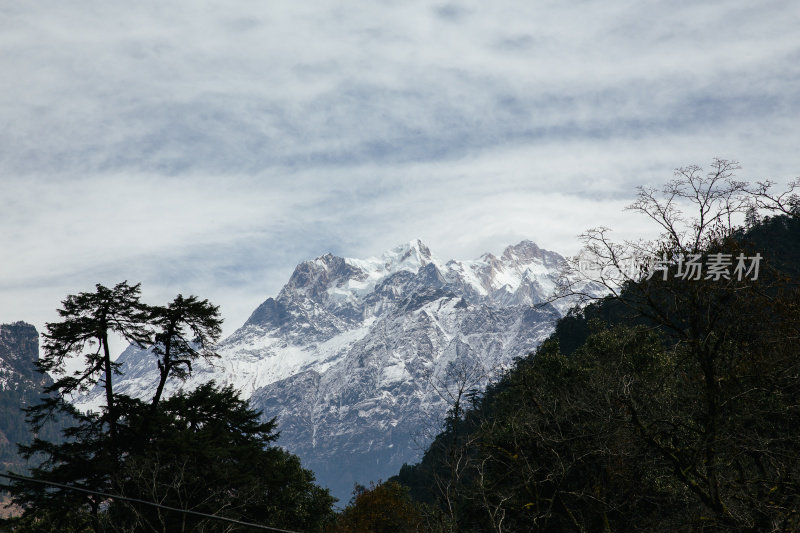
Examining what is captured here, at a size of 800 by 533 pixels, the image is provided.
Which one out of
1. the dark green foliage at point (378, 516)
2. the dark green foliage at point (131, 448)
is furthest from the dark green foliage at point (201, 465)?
the dark green foliage at point (378, 516)

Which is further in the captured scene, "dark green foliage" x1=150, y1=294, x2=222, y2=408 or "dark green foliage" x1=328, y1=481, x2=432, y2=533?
"dark green foliage" x1=328, y1=481, x2=432, y2=533

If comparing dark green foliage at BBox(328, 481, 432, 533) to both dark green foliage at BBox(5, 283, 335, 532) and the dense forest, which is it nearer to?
the dense forest

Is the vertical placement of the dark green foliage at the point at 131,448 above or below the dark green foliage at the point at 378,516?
above

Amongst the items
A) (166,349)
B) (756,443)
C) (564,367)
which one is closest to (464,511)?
(564,367)

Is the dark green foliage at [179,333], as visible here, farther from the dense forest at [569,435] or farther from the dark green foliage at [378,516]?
the dark green foliage at [378,516]

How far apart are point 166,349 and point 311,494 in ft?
85.6

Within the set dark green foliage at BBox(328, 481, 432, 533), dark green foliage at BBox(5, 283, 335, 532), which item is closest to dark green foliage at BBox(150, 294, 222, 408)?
dark green foliage at BBox(5, 283, 335, 532)

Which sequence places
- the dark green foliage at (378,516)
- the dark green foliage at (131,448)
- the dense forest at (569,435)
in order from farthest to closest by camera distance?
1. the dark green foliage at (378,516)
2. the dark green foliage at (131,448)
3. the dense forest at (569,435)

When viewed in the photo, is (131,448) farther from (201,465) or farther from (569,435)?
(569,435)

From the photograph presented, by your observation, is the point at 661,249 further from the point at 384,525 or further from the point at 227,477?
the point at 384,525

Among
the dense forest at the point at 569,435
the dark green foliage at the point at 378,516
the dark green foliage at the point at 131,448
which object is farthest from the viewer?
the dark green foliage at the point at 378,516

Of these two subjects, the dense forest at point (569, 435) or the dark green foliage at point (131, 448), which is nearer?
the dense forest at point (569, 435)

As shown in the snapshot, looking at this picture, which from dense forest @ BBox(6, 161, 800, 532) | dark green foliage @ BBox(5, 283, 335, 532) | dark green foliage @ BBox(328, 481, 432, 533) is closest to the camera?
dense forest @ BBox(6, 161, 800, 532)

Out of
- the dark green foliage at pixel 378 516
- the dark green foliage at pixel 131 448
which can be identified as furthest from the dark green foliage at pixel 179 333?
the dark green foliage at pixel 378 516
